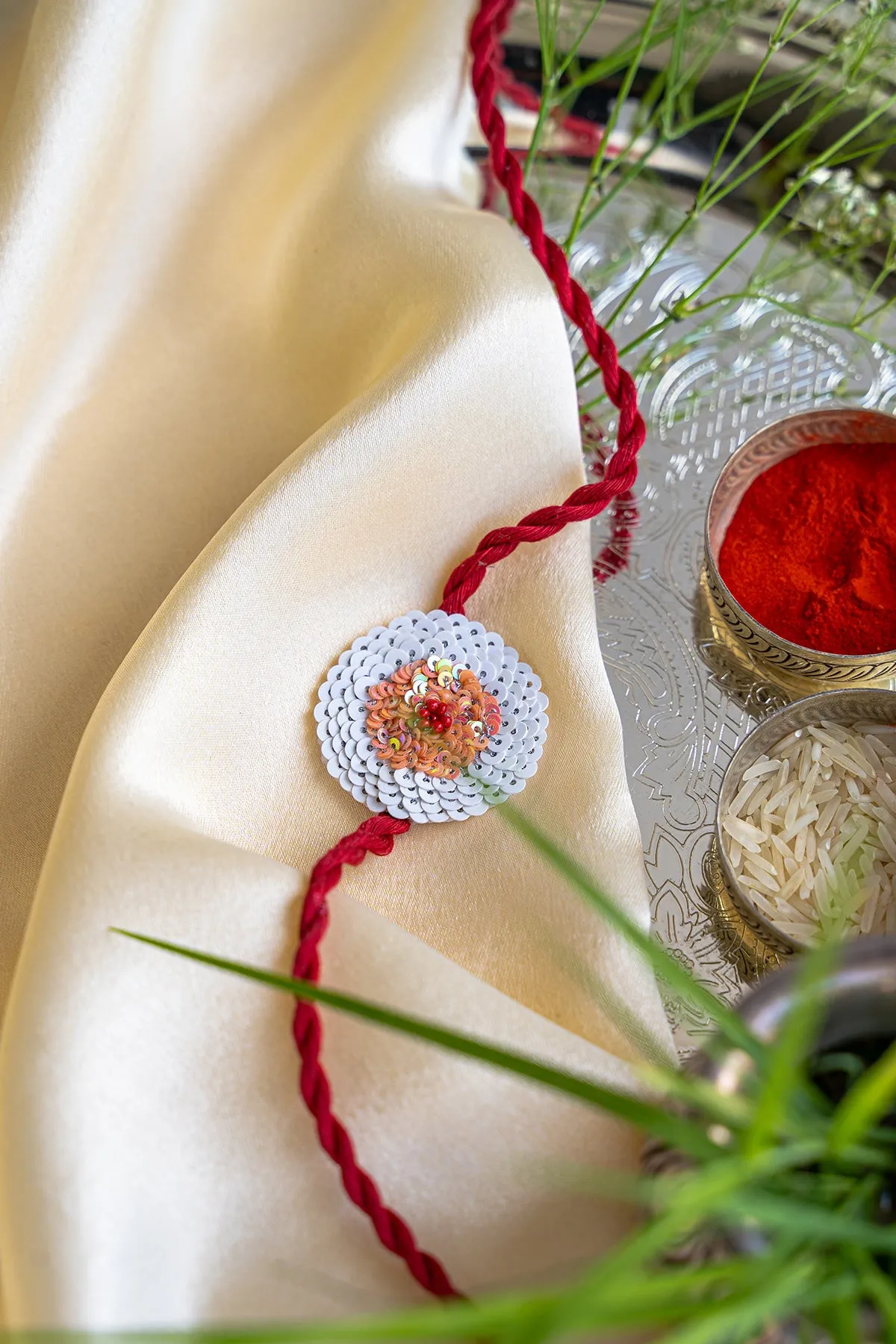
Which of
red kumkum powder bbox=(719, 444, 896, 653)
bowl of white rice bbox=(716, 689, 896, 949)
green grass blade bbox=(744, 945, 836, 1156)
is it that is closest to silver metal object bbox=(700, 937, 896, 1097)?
green grass blade bbox=(744, 945, 836, 1156)

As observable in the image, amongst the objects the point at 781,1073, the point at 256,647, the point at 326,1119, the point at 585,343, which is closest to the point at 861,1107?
the point at 781,1073

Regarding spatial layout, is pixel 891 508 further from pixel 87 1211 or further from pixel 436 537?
pixel 87 1211

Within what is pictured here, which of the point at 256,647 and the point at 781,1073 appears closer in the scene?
the point at 781,1073

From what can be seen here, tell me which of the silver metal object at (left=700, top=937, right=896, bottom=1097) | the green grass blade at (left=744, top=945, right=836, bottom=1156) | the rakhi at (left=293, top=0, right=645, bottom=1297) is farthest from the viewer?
the rakhi at (left=293, top=0, right=645, bottom=1297)

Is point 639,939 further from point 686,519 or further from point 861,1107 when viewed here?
point 686,519

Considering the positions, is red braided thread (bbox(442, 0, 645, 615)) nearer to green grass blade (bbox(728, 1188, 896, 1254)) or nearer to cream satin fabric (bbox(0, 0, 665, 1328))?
cream satin fabric (bbox(0, 0, 665, 1328))

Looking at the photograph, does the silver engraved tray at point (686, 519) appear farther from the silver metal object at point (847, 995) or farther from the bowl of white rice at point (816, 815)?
the silver metal object at point (847, 995)

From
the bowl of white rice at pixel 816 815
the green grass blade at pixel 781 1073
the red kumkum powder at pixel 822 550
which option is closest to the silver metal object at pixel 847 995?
the green grass blade at pixel 781 1073
